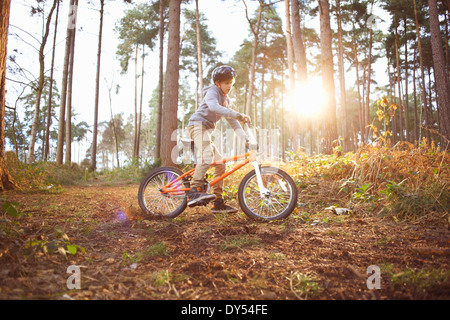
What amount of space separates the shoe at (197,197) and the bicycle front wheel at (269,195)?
1.56ft

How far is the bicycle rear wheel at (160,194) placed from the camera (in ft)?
13.5

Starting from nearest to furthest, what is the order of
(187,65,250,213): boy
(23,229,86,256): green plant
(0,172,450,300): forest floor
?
1. (0,172,450,300): forest floor
2. (23,229,86,256): green plant
3. (187,65,250,213): boy

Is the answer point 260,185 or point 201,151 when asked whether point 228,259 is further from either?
point 201,151

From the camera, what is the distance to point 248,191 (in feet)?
12.2

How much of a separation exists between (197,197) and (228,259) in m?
1.73

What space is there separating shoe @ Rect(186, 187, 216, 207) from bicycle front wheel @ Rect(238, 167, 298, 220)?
1.56 feet

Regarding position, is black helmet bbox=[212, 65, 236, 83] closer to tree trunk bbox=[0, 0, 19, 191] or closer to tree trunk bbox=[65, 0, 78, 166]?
tree trunk bbox=[0, 0, 19, 191]

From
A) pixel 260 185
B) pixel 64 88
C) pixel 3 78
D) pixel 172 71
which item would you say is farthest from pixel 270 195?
pixel 64 88

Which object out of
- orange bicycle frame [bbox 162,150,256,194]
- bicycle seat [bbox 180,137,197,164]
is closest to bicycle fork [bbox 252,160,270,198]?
orange bicycle frame [bbox 162,150,256,194]

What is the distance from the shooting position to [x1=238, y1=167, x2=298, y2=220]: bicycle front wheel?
11.8 ft

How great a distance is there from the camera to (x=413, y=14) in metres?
19.9

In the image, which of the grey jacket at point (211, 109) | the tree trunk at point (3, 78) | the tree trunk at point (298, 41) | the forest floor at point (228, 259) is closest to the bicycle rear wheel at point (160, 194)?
the forest floor at point (228, 259)
